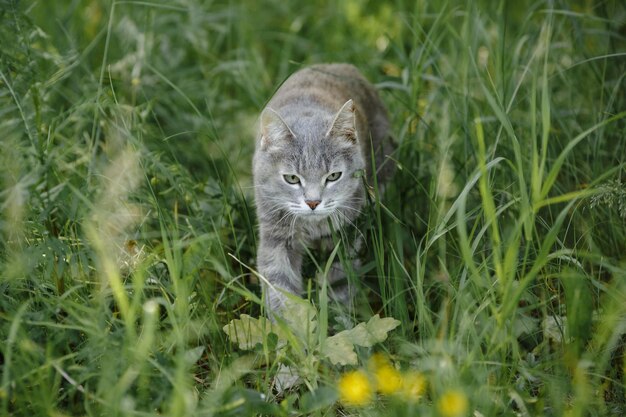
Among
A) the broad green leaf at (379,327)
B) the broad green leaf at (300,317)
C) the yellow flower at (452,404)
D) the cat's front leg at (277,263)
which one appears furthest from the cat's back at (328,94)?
the yellow flower at (452,404)

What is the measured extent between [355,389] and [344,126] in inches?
56.6

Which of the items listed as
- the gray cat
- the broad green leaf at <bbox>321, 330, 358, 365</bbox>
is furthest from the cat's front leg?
the broad green leaf at <bbox>321, 330, 358, 365</bbox>

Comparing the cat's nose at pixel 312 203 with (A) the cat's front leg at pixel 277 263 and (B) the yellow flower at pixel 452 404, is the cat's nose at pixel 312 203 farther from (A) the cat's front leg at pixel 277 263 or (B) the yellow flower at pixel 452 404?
(B) the yellow flower at pixel 452 404

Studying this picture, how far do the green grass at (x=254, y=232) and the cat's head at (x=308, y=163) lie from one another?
194 millimetres

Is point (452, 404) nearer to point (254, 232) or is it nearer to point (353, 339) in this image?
point (353, 339)

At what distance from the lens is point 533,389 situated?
2867 millimetres

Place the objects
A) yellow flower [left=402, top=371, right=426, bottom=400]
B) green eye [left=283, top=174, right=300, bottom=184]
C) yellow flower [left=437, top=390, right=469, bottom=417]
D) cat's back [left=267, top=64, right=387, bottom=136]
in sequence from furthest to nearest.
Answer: cat's back [left=267, top=64, right=387, bottom=136], green eye [left=283, top=174, right=300, bottom=184], yellow flower [left=402, top=371, right=426, bottom=400], yellow flower [left=437, top=390, right=469, bottom=417]

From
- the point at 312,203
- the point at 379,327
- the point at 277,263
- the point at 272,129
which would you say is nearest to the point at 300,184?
the point at 312,203

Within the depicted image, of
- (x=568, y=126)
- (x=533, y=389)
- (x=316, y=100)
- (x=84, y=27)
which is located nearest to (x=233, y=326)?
(x=533, y=389)

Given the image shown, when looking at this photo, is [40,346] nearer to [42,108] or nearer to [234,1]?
[42,108]

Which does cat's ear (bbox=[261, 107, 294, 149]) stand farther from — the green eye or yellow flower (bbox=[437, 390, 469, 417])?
yellow flower (bbox=[437, 390, 469, 417])

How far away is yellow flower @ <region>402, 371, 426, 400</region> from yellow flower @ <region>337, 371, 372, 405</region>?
0.44 feet

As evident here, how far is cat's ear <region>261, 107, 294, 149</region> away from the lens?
135 inches

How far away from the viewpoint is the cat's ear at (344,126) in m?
3.44
